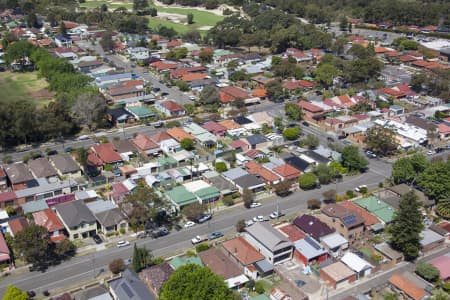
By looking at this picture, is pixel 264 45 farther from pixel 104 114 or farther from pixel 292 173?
pixel 292 173

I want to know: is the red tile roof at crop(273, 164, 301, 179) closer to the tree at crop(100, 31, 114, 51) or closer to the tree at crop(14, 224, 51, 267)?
the tree at crop(14, 224, 51, 267)

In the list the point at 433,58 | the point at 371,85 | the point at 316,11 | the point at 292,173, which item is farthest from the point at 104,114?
the point at 316,11

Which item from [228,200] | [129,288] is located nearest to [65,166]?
[228,200]

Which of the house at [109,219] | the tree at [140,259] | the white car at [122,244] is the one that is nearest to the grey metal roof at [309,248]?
the tree at [140,259]

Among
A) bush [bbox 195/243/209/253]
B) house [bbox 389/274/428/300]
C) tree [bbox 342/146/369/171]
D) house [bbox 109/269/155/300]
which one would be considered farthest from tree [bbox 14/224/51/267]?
tree [bbox 342/146/369/171]

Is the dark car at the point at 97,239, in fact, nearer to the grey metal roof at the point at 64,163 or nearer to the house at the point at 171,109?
the grey metal roof at the point at 64,163

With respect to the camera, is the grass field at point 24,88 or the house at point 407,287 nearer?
the house at point 407,287
